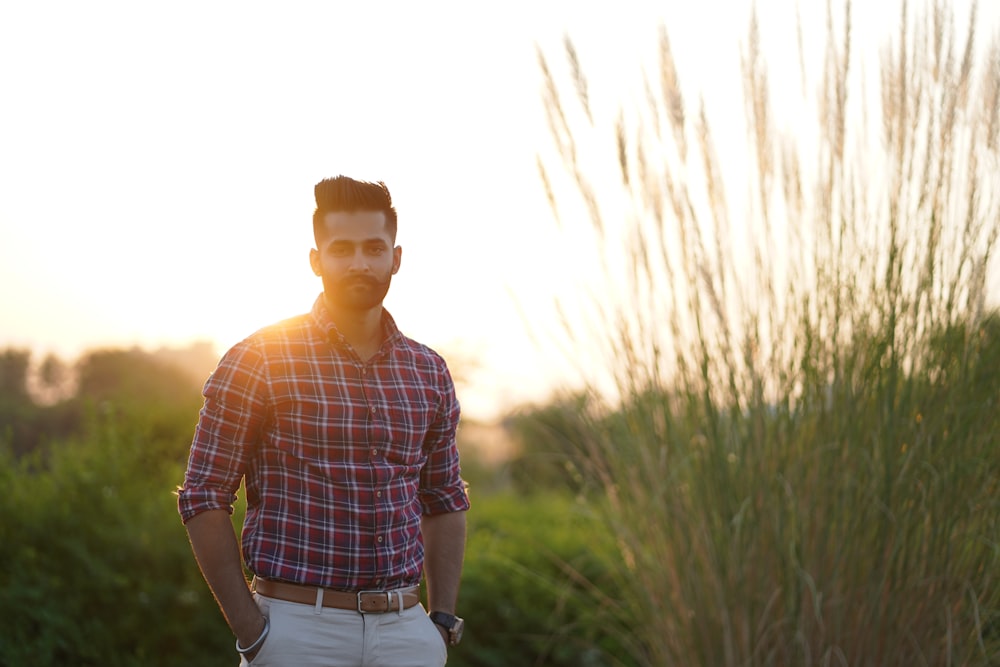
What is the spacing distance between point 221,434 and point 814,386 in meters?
1.46

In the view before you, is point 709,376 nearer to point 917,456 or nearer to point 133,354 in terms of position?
point 917,456

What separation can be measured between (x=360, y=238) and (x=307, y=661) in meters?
0.80

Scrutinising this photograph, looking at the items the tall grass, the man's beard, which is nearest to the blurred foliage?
the tall grass

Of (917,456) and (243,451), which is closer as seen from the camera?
(243,451)

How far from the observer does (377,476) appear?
193 centimetres

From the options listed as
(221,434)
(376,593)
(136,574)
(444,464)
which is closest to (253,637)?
(376,593)

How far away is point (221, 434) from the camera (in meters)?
1.84

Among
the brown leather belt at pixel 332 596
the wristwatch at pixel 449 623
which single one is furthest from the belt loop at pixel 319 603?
the wristwatch at pixel 449 623

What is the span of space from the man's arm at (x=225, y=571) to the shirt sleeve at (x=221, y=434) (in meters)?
0.03

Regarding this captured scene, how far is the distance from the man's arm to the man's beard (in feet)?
1.49

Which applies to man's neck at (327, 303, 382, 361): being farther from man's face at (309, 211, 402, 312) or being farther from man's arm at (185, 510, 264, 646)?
man's arm at (185, 510, 264, 646)

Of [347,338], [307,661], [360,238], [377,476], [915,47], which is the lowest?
[307,661]

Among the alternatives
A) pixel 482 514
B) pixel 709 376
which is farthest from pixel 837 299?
pixel 482 514

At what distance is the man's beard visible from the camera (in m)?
1.95
